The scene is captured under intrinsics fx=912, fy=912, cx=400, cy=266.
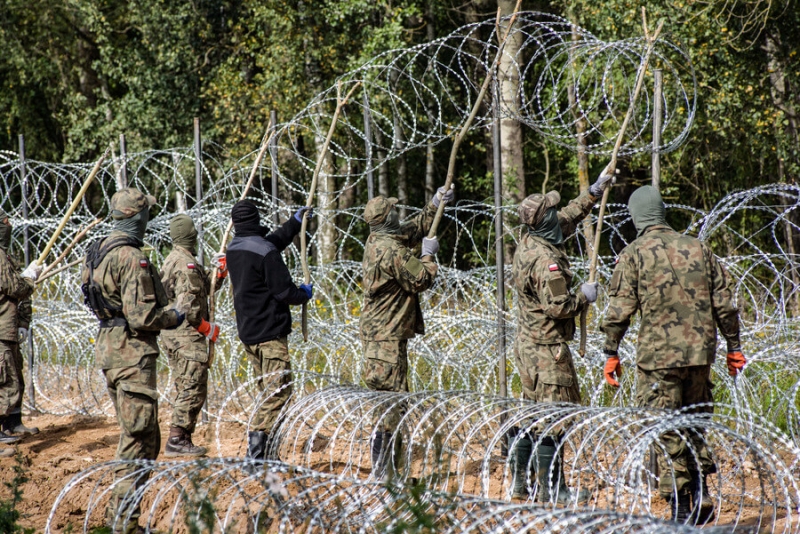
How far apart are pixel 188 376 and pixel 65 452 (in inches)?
56.5

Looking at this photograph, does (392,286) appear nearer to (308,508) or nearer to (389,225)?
(389,225)

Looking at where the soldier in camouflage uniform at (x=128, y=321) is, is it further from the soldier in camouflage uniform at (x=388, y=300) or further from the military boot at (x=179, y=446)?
the military boot at (x=179, y=446)

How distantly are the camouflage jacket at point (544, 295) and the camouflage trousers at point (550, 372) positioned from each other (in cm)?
6

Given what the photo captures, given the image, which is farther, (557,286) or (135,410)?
(557,286)

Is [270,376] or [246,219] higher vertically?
[246,219]

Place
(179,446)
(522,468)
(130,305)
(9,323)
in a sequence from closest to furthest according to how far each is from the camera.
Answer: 1. (130,305)
2. (522,468)
3. (179,446)
4. (9,323)

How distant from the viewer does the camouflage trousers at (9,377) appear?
7816 millimetres

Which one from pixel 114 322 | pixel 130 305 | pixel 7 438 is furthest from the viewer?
pixel 7 438

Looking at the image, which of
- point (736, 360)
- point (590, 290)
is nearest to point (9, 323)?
point (590, 290)

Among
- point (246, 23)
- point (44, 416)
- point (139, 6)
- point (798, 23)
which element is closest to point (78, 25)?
point (139, 6)

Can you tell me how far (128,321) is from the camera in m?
5.72

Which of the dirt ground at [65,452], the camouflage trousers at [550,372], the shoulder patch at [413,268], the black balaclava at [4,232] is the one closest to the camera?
the camouflage trousers at [550,372]

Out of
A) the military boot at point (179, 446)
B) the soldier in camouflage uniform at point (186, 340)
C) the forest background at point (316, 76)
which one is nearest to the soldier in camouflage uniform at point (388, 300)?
the soldier in camouflage uniform at point (186, 340)

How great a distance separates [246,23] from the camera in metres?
18.3
